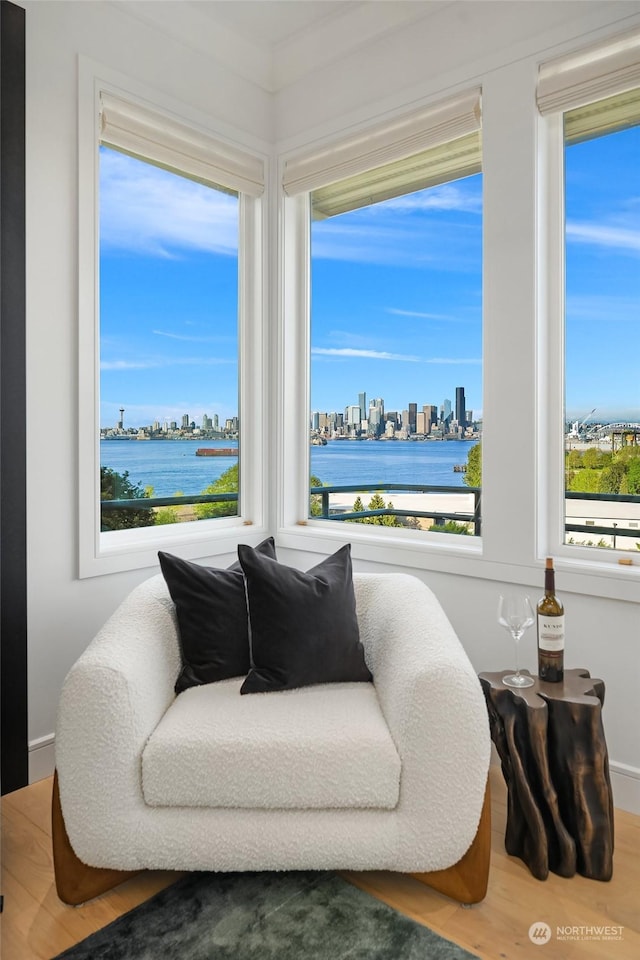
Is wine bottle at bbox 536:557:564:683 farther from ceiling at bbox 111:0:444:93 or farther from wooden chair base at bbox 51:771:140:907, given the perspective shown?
ceiling at bbox 111:0:444:93

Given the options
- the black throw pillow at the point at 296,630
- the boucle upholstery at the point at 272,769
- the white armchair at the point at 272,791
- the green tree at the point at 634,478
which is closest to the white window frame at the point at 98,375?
the black throw pillow at the point at 296,630

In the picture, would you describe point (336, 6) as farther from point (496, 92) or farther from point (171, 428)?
point (171, 428)

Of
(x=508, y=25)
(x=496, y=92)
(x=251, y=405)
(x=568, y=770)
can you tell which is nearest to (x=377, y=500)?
(x=251, y=405)

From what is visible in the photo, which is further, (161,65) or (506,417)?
(161,65)

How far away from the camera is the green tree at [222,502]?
3.02 meters

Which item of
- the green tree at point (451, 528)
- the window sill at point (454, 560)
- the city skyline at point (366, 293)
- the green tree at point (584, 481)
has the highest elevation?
the city skyline at point (366, 293)

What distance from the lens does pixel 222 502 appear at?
122 inches

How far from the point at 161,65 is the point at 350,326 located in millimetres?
1326

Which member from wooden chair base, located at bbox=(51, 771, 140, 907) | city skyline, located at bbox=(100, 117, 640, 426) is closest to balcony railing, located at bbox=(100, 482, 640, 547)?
city skyline, located at bbox=(100, 117, 640, 426)

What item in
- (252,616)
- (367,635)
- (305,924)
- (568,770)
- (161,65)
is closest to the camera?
(305,924)

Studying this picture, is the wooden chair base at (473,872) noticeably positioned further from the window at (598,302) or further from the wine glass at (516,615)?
the window at (598,302)

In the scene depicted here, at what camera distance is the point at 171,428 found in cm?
288

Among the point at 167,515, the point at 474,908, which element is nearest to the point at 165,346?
the point at 167,515

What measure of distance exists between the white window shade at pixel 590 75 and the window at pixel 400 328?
293 millimetres
